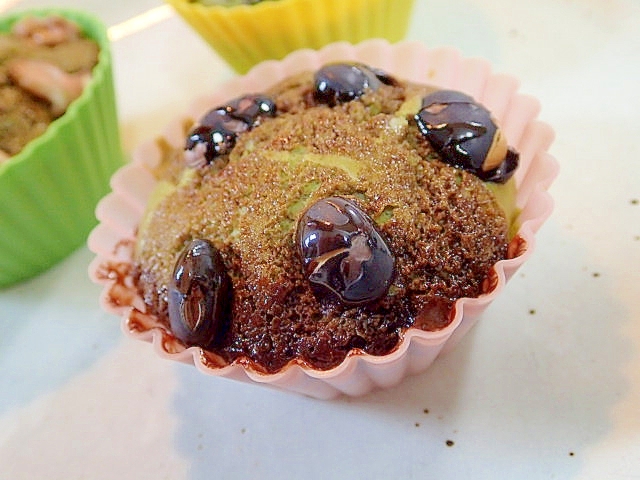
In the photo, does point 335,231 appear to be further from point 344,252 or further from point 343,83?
point 343,83

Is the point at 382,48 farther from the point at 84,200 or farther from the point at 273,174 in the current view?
the point at 84,200

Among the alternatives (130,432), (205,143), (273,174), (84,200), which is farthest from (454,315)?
(84,200)

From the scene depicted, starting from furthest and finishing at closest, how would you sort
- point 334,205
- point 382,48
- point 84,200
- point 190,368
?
1. point 84,200
2. point 382,48
3. point 190,368
4. point 334,205

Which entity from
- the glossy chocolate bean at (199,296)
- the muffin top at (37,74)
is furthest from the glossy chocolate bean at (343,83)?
the muffin top at (37,74)

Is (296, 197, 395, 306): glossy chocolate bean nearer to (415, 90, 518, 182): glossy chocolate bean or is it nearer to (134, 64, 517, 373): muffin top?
(134, 64, 517, 373): muffin top

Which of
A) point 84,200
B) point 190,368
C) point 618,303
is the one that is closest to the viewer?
point 618,303

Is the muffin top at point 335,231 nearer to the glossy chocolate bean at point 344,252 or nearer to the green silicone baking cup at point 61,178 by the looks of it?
the glossy chocolate bean at point 344,252
